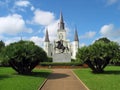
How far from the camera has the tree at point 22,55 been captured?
3005 centimetres

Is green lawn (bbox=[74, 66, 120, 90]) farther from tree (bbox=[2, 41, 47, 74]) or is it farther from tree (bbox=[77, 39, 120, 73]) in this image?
tree (bbox=[2, 41, 47, 74])

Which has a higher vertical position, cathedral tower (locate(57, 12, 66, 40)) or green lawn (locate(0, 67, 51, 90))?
cathedral tower (locate(57, 12, 66, 40))

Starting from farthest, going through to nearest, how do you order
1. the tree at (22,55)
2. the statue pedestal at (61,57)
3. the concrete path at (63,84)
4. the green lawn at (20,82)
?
the statue pedestal at (61,57) → the tree at (22,55) → the concrete path at (63,84) → the green lawn at (20,82)

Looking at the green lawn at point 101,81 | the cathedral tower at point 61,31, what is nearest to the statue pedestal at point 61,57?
the green lawn at point 101,81

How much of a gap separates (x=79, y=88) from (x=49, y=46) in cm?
11641

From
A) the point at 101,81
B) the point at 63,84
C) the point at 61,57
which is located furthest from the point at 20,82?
the point at 61,57

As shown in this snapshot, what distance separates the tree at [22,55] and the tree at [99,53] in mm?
5939

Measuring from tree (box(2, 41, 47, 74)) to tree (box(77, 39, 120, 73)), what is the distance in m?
5.94

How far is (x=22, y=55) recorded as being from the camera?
3008 centimetres

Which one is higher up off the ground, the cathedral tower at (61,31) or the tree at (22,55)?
the cathedral tower at (61,31)

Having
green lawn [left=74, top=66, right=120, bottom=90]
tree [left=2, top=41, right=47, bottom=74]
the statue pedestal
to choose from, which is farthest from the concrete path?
the statue pedestal

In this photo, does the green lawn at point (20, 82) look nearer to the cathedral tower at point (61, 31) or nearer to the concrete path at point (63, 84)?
the concrete path at point (63, 84)

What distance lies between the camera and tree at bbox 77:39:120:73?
33.4m

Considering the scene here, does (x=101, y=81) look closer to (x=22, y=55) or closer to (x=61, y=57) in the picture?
(x=22, y=55)
